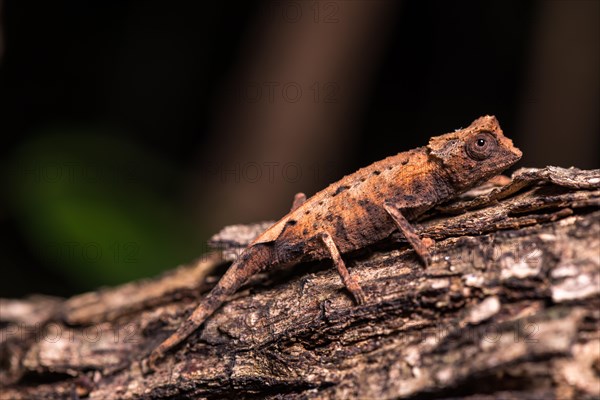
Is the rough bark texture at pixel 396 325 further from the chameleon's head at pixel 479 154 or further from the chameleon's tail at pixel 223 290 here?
the chameleon's head at pixel 479 154

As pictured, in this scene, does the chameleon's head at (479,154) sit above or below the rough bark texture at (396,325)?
above

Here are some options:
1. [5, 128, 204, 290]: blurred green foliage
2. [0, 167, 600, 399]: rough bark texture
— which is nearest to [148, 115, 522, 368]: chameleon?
[0, 167, 600, 399]: rough bark texture

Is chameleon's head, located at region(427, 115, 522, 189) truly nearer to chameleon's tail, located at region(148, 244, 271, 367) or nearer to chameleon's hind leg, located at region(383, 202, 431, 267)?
chameleon's hind leg, located at region(383, 202, 431, 267)

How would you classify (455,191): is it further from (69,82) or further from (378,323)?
(69,82)

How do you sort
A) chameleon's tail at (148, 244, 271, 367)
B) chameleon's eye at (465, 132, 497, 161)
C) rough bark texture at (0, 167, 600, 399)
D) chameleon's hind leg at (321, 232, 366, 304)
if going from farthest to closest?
chameleon's tail at (148, 244, 271, 367) → chameleon's eye at (465, 132, 497, 161) → chameleon's hind leg at (321, 232, 366, 304) → rough bark texture at (0, 167, 600, 399)

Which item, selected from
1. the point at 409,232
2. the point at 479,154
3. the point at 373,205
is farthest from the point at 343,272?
the point at 479,154

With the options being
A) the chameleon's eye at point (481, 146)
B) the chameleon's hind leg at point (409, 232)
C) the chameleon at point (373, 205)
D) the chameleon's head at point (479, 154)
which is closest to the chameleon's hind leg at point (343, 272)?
the chameleon at point (373, 205)
